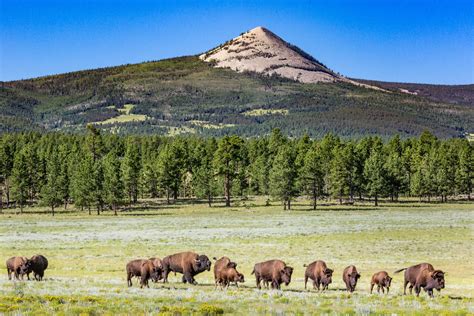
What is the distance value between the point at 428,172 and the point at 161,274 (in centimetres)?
10145

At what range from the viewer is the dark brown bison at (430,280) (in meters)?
24.9

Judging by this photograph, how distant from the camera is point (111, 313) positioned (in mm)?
18547

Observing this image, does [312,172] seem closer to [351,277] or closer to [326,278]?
[326,278]

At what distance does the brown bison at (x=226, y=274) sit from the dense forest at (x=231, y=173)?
72072 mm

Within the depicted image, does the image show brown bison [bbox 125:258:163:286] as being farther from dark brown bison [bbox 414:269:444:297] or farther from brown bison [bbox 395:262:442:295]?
dark brown bison [bbox 414:269:444:297]

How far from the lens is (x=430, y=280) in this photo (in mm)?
25078

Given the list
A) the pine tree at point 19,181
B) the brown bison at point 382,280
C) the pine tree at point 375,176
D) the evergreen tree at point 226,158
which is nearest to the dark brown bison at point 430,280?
the brown bison at point 382,280

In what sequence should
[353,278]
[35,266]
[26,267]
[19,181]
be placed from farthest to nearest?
[19,181], [35,266], [26,267], [353,278]

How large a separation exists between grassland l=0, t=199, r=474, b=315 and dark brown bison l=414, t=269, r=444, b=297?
1.72 ft

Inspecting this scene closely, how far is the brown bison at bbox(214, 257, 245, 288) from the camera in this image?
2700 centimetres

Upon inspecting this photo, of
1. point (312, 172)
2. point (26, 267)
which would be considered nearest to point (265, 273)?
point (26, 267)

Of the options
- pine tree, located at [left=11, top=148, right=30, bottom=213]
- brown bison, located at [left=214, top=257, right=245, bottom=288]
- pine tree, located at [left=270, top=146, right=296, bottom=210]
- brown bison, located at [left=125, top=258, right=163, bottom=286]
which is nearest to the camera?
brown bison, located at [left=214, top=257, right=245, bottom=288]

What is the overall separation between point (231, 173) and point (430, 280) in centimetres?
8744

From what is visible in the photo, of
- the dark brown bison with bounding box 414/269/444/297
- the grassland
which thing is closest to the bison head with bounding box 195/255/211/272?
the grassland
